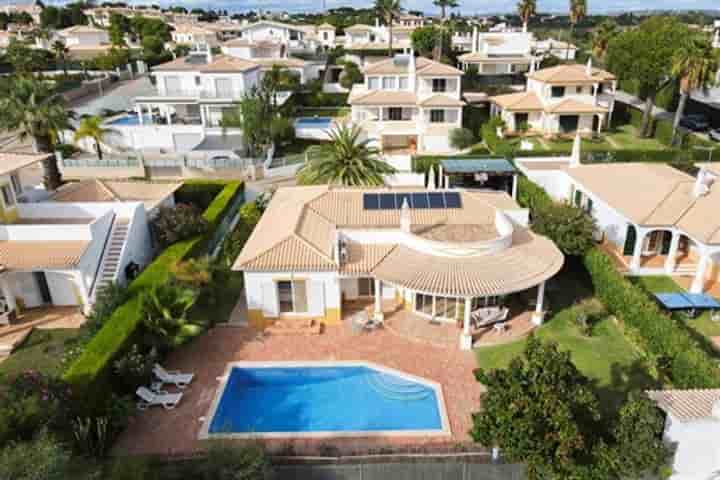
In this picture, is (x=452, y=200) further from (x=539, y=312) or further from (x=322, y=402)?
(x=322, y=402)

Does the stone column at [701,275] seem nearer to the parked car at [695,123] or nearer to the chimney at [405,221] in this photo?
the chimney at [405,221]

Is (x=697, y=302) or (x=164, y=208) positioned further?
(x=164, y=208)

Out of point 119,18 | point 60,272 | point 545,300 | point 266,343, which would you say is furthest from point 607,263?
point 119,18

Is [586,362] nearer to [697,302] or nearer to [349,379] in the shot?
[697,302]

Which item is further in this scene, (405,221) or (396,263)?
(405,221)

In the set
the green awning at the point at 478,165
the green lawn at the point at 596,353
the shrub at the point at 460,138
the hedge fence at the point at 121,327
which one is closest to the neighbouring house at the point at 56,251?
the hedge fence at the point at 121,327

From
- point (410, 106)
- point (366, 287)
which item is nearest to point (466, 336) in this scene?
point (366, 287)
